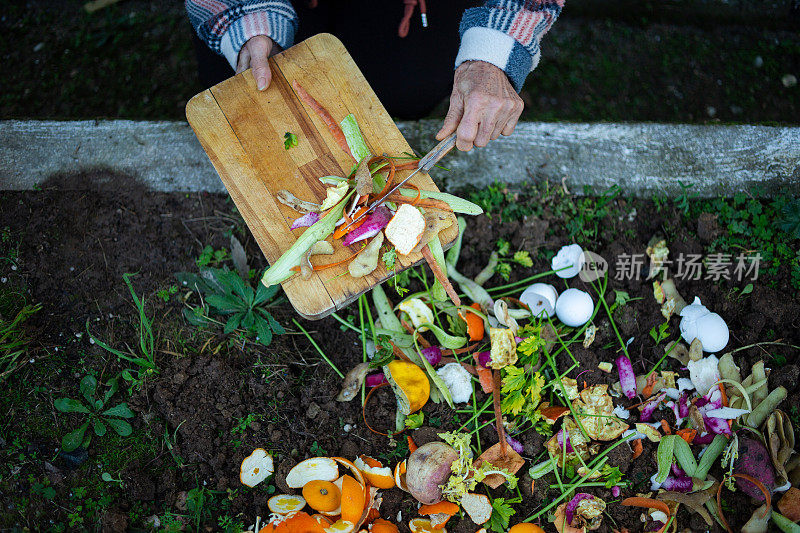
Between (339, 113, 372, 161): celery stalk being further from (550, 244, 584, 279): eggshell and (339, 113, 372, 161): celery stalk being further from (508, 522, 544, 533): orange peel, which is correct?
(508, 522, 544, 533): orange peel

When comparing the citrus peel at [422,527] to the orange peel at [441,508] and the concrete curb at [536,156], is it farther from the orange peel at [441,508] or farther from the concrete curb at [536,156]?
the concrete curb at [536,156]

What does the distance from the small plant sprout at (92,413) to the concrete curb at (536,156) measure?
3.12ft

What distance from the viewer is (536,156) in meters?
2.54

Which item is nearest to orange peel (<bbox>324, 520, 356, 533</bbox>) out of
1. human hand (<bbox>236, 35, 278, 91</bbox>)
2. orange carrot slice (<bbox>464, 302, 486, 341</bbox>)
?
orange carrot slice (<bbox>464, 302, 486, 341</bbox>)

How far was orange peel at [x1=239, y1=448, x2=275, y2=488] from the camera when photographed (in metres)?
1.94

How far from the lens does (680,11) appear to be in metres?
3.31

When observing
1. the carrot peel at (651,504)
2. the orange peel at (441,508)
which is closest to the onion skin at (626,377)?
the carrot peel at (651,504)

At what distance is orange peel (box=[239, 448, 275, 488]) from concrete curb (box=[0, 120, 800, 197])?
4.07 ft

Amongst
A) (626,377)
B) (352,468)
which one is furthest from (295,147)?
(626,377)

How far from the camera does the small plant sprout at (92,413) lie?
198 cm

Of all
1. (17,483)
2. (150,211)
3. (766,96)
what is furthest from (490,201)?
(17,483)

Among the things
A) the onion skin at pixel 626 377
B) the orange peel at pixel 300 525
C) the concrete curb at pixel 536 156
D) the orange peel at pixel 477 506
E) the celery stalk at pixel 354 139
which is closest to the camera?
the orange peel at pixel 300 525

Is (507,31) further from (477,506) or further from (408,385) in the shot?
(477,506)
